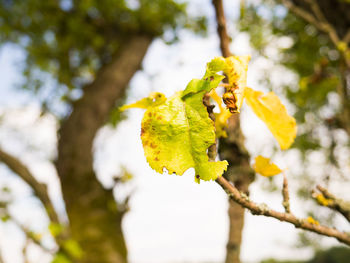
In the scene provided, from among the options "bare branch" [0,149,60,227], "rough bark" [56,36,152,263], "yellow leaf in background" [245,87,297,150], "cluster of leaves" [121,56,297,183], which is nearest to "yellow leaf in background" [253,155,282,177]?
"yellow leaf in background" [245,87,297,150]

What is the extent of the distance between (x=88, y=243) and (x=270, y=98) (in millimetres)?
2710

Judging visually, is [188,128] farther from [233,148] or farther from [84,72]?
[84,72]

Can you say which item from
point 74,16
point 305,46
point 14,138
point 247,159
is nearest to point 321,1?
point 305,46

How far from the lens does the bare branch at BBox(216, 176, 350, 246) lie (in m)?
0.44

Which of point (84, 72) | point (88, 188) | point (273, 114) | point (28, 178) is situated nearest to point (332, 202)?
point (273, 114)

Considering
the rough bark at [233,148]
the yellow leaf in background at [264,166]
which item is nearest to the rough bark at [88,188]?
the rough bark at [233,148]

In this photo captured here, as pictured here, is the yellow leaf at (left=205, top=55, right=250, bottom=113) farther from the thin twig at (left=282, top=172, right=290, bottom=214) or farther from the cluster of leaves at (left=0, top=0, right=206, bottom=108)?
the cluster of leaves at (left=0, top=0, right=206, bottom=108)

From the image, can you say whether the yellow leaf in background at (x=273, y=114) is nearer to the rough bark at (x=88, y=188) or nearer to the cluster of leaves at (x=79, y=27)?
the rough bark at (x=88, y=188)

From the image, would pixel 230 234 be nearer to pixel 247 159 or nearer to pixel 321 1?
pixel 247 159

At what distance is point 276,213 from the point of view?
1.61 feet

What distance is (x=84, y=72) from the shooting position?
5.38m

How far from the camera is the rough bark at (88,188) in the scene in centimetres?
271

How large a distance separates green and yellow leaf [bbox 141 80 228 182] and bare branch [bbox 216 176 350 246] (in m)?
0.08

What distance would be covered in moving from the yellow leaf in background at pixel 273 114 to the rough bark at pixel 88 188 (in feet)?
8.59
